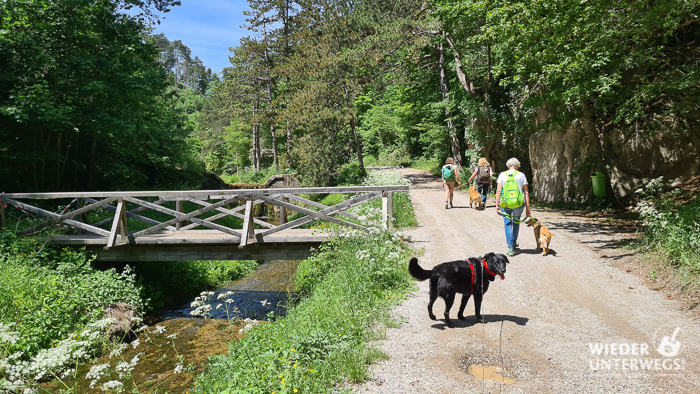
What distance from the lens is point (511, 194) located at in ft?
23.8

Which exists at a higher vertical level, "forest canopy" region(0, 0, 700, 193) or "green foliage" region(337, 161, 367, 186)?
"forest canopy" region(0, 0, 700, 193)

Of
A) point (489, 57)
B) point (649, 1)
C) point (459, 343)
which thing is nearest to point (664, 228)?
point (649, 1)

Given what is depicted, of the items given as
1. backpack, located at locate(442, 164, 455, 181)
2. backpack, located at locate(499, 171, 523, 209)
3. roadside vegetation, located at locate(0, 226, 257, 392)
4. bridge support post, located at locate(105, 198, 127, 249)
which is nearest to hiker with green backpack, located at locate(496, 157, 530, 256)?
backpack, located at locate(499, 171, 523, 209)

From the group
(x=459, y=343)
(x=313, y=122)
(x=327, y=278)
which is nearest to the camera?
(x=459, y=343)

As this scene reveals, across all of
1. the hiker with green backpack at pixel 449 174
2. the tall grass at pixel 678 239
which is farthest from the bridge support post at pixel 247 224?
the tall grass at pixel 678 239

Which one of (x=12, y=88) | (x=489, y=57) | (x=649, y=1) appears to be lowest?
(x=12, y=88)

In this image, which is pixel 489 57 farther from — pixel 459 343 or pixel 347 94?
pixel 459 343

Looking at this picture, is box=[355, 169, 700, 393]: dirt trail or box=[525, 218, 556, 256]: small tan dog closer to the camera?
box=[355, 169, 700, 393]: dirt trail

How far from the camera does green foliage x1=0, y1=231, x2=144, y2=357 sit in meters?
7.57

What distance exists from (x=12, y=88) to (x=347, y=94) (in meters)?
15.1

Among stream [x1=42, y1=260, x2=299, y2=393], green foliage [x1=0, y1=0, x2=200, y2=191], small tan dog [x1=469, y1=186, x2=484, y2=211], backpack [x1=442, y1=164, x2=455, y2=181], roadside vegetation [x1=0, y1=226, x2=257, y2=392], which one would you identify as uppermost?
green foliage [x1=0, y1=0, x2=200, y2=191]

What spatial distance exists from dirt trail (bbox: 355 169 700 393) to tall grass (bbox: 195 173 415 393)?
1.02 ft

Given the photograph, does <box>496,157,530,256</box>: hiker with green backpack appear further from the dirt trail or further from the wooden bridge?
the wooden bridge

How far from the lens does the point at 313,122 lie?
22703 mm
